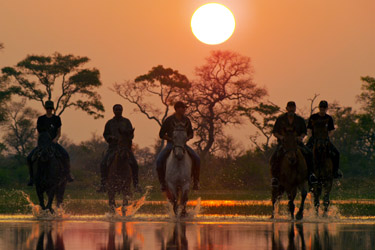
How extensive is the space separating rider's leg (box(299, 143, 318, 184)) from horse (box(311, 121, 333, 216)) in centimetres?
53

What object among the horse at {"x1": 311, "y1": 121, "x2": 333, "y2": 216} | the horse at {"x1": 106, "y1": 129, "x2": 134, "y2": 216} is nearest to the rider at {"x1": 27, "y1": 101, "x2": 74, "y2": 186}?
the horse at {"x1": 106, "y1": 129, "x2": 134, "y2": 216}

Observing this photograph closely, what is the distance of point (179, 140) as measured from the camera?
20.3 metres

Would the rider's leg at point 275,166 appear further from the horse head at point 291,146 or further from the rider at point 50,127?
the rider at point 50,127

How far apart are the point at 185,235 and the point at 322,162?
7.46 metres

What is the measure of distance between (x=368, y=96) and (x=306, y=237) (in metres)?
66.6

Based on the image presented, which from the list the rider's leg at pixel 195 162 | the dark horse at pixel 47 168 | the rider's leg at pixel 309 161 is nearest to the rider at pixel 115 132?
the dark horse at pixel 47 168

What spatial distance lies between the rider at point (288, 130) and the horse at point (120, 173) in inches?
148

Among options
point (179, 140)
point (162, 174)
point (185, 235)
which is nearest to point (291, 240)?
point (185, 235)

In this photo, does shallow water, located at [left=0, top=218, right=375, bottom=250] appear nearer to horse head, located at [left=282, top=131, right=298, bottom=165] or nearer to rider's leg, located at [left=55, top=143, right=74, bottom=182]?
horse head, located at [left=282, top=131, right=298, bottom=165]

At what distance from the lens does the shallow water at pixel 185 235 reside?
13.8 m

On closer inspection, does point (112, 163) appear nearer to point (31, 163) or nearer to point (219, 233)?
point (31, 163)

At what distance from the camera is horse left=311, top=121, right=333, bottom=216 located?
71.9 ft

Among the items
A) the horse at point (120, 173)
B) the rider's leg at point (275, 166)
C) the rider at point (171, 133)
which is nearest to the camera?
the rider at point (171, 133)

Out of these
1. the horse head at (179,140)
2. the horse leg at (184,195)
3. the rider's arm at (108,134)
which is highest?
the rider's arm at (108,134)
